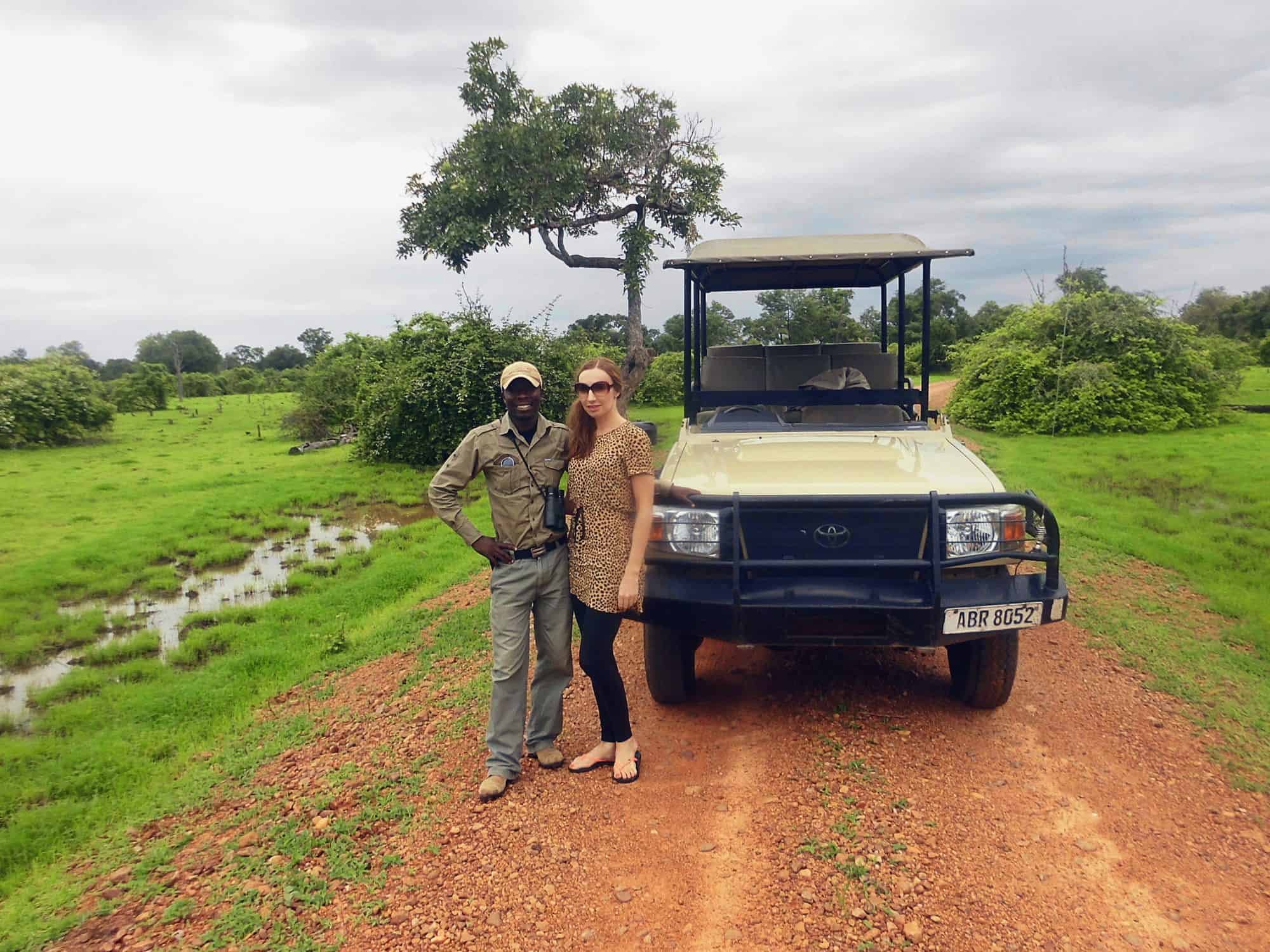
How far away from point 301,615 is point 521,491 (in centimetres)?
512

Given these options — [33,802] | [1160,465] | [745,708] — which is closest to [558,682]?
[745,708]

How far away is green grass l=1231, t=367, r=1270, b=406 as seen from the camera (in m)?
21.4

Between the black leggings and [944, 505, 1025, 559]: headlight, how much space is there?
4.83 feet

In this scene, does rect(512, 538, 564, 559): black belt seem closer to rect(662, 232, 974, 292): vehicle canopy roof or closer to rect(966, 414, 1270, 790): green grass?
rect(662, 232, 974, 292): vehicle canopy roof

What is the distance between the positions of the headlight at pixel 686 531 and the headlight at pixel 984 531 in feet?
3.28

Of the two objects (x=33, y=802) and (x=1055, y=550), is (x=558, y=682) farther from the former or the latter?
(x=33, y=802)

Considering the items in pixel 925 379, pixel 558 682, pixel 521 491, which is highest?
pixel 925 379

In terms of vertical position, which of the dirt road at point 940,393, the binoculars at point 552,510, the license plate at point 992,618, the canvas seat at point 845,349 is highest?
the canvas seat at point 845,349

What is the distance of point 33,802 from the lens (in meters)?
4.48

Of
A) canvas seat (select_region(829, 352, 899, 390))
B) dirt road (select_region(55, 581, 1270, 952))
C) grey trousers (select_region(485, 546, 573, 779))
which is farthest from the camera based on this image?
canvas seat (select_region(829, 352, 899, 390))

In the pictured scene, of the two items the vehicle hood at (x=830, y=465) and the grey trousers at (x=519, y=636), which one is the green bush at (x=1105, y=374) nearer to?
the vehicle hood at (x=830, y=465)

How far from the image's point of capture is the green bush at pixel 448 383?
52.1 ft

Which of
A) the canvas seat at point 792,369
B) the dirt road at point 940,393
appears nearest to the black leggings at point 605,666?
the canvas seat at point 792,369

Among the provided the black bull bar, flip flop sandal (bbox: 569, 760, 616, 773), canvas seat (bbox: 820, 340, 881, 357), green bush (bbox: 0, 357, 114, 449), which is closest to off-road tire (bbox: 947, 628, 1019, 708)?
the black bull bar
